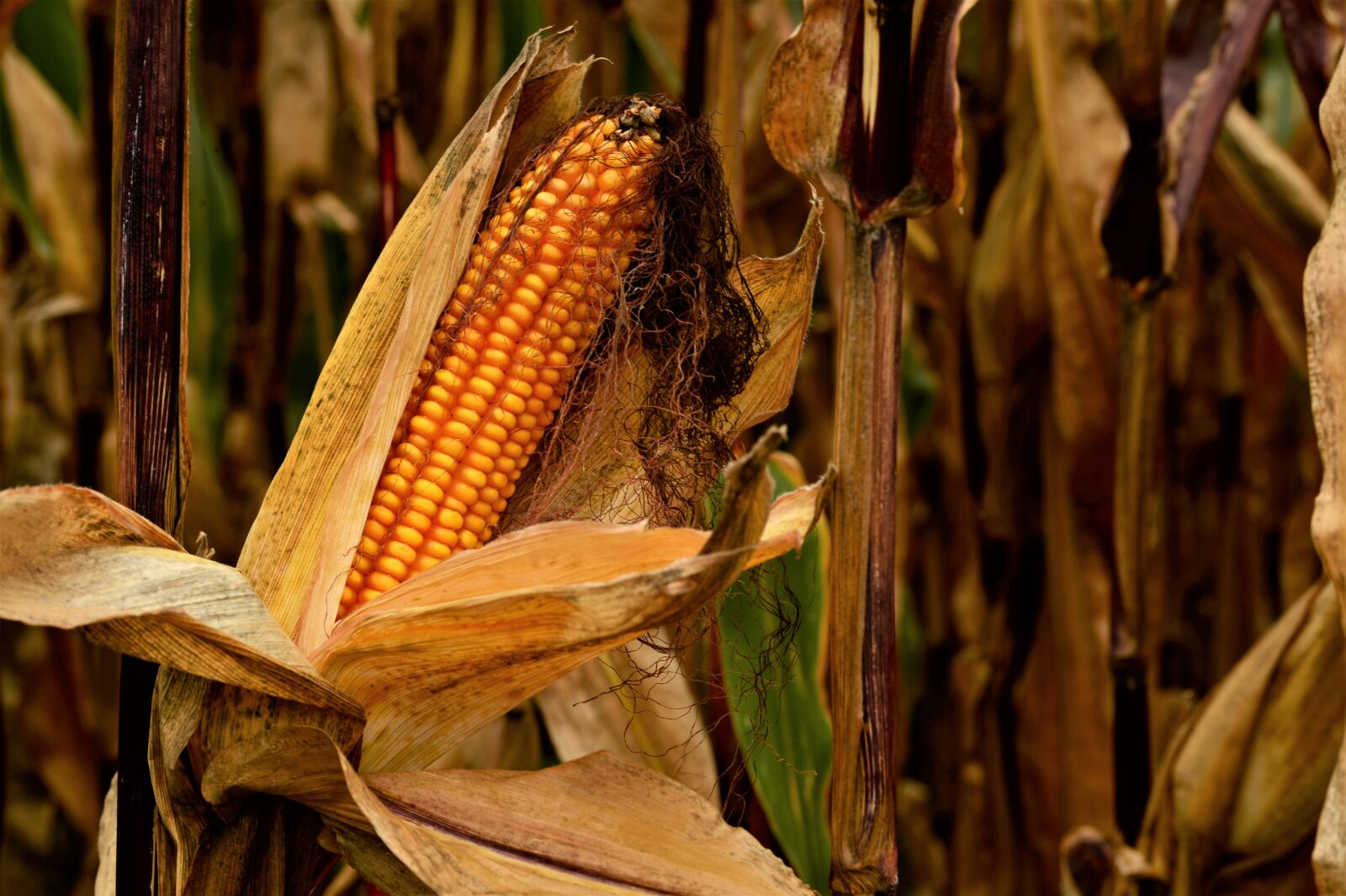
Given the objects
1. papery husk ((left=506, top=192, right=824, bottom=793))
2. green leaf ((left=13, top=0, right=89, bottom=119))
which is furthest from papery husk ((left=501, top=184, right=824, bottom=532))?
green leaf ((left=13, top=0, right=89, bottom=119))

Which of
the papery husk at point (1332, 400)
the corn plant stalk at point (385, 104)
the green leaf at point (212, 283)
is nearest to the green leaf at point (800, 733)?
the papery husk at point (1332, 400)

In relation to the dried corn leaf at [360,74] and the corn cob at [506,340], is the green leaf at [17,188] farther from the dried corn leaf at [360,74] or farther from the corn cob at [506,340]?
the corn cob at [506,340]

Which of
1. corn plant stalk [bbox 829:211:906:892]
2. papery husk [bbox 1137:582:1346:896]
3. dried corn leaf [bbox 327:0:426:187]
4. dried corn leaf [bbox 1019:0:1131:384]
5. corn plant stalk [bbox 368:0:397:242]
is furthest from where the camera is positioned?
dried corn leaf [bbox 327:0:426:187]

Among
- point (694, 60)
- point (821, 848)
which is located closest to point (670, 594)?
point (821, 848)

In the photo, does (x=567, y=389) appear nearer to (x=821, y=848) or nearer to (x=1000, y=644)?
(x=821, y=848)

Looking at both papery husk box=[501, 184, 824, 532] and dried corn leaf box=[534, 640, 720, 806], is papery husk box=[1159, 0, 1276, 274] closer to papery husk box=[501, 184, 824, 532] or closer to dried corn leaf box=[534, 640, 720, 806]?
papery husk box=[501, 184, 824, 532]

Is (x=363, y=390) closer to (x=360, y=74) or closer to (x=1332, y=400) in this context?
(x=1332, y=400)
